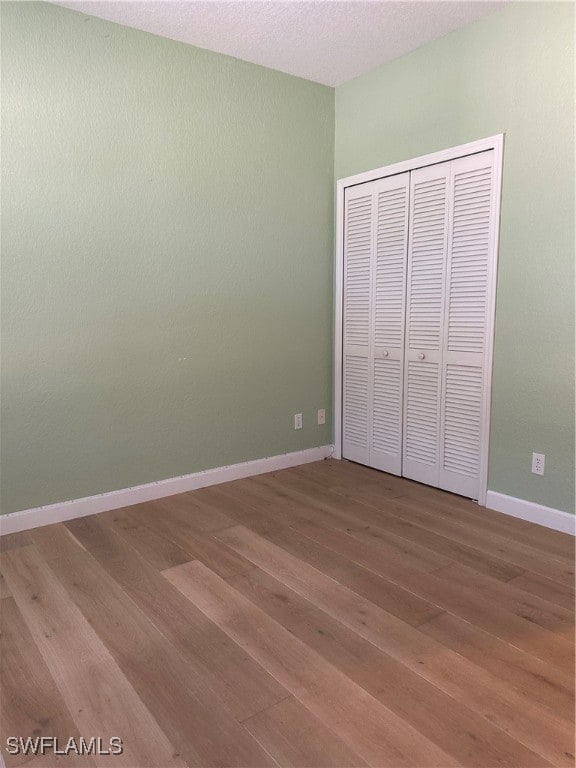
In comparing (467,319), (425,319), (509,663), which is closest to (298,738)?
(509,663)

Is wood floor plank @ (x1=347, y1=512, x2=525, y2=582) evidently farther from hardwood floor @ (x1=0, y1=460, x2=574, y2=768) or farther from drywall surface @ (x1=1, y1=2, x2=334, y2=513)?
drywall surface @ (x1=1, y1=2, x2=334, y2=513)

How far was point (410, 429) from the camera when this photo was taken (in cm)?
336

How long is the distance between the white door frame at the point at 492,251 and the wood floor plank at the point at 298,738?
1832mm

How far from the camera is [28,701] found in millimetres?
1545

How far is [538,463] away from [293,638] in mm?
1594

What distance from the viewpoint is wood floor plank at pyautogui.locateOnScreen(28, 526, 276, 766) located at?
1381 millimetres

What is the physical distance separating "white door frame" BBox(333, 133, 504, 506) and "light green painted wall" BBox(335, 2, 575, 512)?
4 cm

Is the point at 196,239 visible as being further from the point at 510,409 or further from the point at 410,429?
the point at 510,409

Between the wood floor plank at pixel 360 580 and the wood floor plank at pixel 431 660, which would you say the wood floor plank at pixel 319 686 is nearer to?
the wood floor plank at pixel 431 660

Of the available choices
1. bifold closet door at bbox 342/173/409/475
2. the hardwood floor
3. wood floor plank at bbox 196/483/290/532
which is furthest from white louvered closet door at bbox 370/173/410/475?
wood floor plank at bbox 196/483/290/532

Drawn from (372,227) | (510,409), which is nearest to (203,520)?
(510,409)

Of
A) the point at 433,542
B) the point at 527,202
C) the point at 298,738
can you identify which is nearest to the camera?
the point at 298,738

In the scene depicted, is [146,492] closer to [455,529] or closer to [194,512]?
[194,512]

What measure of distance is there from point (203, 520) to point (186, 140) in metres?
2.12
